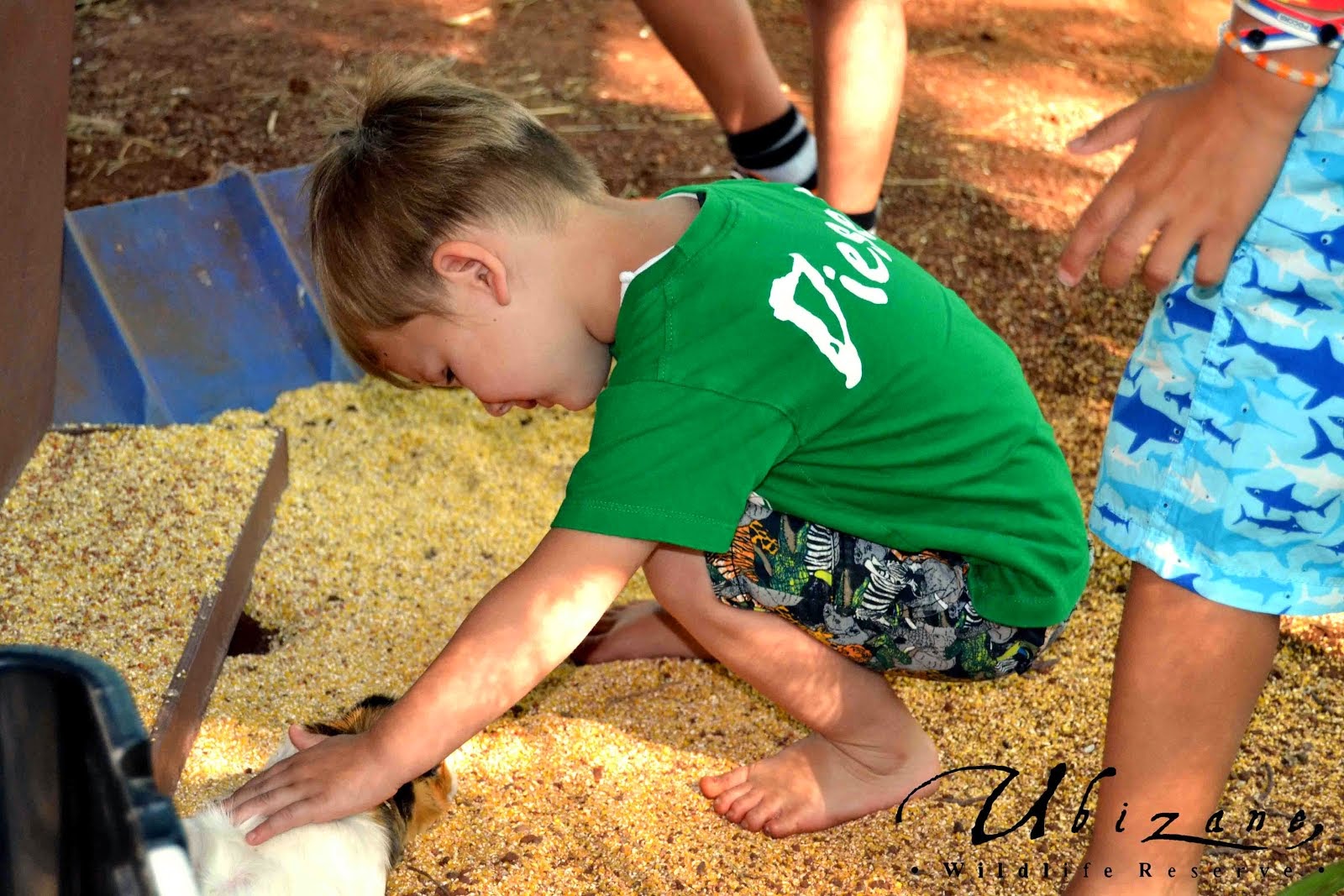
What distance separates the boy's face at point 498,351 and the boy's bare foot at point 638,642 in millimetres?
541

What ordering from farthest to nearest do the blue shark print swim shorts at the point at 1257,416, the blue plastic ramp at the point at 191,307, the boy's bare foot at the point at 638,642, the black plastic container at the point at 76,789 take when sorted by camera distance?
1. the blue plastic ramp at the point at 191,307
2. the boy's bare foot at the point at 638,642
3. the blue shark print swim shorts at the point at 1257,416
4. the black plastic container at the point at 76,789

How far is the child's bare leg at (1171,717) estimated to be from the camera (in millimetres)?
1414

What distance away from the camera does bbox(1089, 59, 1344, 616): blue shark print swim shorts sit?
1.25 metres

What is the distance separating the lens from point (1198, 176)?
1.23 metres

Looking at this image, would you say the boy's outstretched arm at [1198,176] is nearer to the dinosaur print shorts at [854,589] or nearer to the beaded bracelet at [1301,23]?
the beaded bracelet at [1301,23]

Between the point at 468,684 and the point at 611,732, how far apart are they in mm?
527

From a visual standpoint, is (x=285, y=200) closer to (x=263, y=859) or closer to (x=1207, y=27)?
(x=263, y=859)

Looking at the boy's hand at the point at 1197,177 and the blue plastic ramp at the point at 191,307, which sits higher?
the boy's hand at the point at 1197,177

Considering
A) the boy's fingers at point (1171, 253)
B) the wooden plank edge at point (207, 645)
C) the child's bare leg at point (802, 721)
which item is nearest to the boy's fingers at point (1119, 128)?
the boy's fingers at point (1171, 253)

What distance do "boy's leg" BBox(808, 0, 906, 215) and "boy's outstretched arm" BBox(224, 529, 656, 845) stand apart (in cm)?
128

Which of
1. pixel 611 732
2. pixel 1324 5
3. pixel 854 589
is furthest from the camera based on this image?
pixel 611 732

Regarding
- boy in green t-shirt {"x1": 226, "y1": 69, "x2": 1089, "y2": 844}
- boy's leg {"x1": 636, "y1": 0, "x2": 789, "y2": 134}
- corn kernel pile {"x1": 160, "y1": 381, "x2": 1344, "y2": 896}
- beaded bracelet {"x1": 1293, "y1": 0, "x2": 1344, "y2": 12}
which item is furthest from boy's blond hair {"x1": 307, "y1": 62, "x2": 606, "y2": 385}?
boy's leg {"x1": 636, "y1": 0, "x2": 789, "y2": 134}

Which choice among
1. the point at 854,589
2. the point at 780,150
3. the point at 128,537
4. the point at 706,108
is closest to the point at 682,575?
the point at 854,589

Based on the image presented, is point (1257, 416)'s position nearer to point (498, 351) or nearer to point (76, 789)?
point (498, 351)
